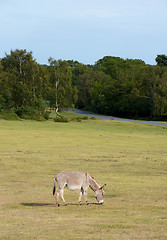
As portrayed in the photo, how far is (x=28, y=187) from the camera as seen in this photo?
1986cm

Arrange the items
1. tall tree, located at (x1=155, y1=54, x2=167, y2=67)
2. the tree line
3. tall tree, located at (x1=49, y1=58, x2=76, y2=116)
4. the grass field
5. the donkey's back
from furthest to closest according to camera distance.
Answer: tall tree, located at (x1=155, y1=54, x2=167, y2=67) → tall tree, located at (x1=49, y1=58, x2=76, y2=116) → the tree line → the donkey's back → the grass field

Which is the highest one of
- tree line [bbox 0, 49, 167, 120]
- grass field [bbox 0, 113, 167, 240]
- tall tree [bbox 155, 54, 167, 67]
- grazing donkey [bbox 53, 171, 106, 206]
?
tall tree [bbox 155, 54, 167, 67]

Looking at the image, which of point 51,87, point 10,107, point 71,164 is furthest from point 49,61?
point 71,164

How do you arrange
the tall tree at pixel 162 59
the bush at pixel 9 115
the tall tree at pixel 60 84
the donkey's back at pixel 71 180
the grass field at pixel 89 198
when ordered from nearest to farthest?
the grass field at pixel 89 198
the donkey's back at pixel 71 180
the bush at pixel 9 115
the tall tree at pixel 60 84
the tall tree at pixel 162 59

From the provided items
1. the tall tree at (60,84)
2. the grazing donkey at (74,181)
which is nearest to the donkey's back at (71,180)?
the grazing donkey at (74,181)

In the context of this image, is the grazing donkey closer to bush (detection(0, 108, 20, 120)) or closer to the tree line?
bush (detection(0, 108, 20, 120))

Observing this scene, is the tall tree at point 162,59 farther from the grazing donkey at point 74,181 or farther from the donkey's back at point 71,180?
the donkey's back at point 71,180

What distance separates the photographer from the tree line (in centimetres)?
8862

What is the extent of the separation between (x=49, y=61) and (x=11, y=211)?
81606 mm

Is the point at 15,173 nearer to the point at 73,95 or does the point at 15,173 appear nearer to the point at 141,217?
the point at 141,217

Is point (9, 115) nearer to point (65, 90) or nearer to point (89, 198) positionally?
point (65, 90)

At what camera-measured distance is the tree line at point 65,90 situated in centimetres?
8862

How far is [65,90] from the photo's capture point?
94938 millimetres

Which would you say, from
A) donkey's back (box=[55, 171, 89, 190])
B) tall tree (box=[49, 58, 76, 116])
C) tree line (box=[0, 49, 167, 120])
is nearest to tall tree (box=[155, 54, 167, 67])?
tree line (box=[0, 49, 167, 120])
